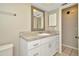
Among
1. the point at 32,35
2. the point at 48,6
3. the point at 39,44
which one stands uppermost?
the point at 48,6

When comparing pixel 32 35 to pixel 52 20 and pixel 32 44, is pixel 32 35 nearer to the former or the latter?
pixel 32 44

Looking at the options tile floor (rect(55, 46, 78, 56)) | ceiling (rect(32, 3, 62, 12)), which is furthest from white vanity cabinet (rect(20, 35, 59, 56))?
→ ceiling (rect(32, 3, 62, 12))

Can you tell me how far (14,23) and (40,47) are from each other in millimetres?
434

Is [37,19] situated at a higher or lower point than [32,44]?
higher

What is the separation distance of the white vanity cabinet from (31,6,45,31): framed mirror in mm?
182

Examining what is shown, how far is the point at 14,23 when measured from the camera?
0.89 meters

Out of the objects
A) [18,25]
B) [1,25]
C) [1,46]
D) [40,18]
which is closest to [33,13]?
[40,18]

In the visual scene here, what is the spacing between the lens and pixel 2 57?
2.89 ft

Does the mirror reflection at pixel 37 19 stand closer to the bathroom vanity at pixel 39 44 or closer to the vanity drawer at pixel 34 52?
the bathroom vanity at pixel 39 44

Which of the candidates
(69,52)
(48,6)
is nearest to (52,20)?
(48,6)

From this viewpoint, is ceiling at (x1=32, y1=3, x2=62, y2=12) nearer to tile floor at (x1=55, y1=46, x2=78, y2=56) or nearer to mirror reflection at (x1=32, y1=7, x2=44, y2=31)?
mirror reflection at (x1=32, y1=7, x2=44, y2=31)

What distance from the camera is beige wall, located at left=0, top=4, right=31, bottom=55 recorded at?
850 mm

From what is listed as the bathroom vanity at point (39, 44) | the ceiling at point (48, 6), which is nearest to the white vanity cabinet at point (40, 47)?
the bathroom vanity at point (39, 44)

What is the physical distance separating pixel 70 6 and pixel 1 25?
33.5 inches
